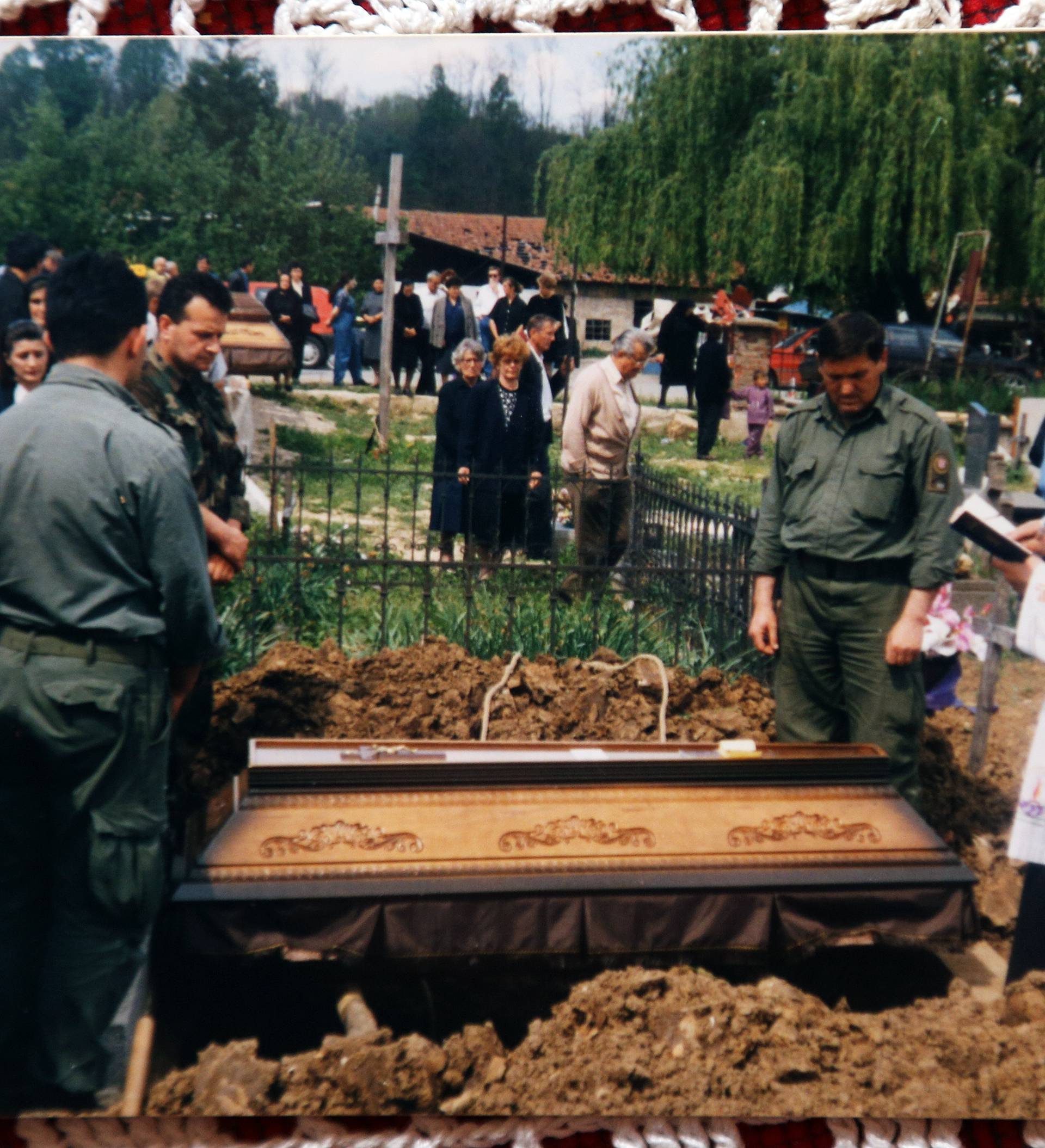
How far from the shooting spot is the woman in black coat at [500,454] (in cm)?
252

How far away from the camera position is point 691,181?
247 centimetres

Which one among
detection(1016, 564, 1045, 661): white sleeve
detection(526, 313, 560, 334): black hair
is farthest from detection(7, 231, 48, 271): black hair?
detection(1016, 564, 1045, 661): white sleeve

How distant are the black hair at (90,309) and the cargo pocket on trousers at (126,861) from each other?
837 mm

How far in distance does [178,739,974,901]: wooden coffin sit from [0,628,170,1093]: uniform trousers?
7.0 inches

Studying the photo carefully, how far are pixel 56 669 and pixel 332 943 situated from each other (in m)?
0.76

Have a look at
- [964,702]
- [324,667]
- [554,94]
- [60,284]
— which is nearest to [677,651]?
[964,702]

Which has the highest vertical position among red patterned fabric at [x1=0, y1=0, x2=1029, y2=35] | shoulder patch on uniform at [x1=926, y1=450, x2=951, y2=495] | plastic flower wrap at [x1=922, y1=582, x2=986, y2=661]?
red patterned fabric at [x1=0, y1=0, x2=1029, y2=35]

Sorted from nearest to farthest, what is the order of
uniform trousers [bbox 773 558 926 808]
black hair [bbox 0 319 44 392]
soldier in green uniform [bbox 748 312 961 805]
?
black hair [bbox 0 319 44 392] < soldier in green uniform [bbox 748 312 961 805] < uniform trousers [bbox 773 558 926 808]

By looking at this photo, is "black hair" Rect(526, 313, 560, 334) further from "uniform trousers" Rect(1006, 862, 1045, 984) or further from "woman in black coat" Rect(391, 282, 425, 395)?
"uniform trousers" Rect(1006, 862, 1045, 984)

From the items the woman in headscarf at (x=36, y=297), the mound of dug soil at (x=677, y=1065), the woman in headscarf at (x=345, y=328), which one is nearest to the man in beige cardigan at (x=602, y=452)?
the woman in headscarf at (x=345, y=328)

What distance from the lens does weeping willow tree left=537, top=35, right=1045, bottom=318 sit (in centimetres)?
244

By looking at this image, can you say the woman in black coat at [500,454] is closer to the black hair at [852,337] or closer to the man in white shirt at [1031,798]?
the black hair at [852,337]

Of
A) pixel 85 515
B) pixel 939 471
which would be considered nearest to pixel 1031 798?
pixel 939 471

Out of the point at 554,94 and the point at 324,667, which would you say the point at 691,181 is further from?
the point at 324,667
